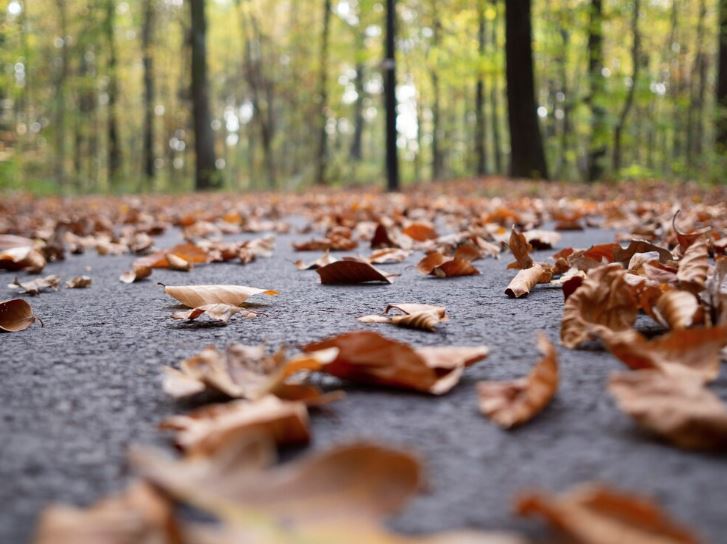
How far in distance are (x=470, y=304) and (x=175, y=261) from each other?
1.60m

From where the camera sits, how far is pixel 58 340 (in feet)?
5.35

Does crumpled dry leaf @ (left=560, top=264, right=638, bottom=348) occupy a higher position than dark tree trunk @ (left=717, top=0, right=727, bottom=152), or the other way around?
dark tree trunk @ (left=717, top=0, right=727, bottom=152)

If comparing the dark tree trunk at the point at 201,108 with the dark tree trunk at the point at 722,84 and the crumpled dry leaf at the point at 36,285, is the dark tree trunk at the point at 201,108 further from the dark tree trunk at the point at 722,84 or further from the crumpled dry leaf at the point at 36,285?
the crumpled dry leaf at the point at 36,285

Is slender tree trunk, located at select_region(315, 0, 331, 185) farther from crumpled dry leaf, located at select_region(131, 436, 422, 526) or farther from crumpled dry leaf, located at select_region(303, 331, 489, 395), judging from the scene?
crumpled dry leaf, located at select_region(131, 436, 422, 526)

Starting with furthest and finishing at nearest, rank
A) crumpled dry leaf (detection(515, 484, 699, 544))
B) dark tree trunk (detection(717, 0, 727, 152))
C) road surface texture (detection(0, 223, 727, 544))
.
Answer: dark tree trunk (detection(717, 0, 727, 152))
road surface texture (detection(0, 223, 727, 544))
crumpled dry leaf (detection(515, 484, 699, 544))

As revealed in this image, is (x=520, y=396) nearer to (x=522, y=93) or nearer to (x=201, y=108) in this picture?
(x=522, y=93)

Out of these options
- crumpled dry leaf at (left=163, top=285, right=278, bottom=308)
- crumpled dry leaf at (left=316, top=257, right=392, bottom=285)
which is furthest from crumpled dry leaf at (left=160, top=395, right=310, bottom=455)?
crumpled dry leaf at (left=316, top=257, right=392, bottom=285)

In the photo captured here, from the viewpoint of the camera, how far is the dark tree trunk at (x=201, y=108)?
50.9ft

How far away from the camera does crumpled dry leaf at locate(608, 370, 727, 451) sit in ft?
2.72

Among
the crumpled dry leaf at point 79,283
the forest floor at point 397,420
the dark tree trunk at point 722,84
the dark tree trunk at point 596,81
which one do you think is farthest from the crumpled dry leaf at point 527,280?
the dark tree trunk at point 722,84

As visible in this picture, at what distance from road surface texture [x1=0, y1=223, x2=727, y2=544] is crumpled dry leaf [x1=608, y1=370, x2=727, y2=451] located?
0.9 inches

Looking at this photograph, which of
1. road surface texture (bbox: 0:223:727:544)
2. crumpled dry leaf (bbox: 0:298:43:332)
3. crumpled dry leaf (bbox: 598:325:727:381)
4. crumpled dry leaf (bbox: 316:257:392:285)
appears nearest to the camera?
road surface texture (bbox: 0:223:727:544)

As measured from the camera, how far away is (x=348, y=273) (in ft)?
7.91

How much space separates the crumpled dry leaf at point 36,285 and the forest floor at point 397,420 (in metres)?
0.57
